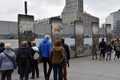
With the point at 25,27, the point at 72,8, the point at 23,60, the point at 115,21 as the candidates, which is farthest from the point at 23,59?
the point at 115,21

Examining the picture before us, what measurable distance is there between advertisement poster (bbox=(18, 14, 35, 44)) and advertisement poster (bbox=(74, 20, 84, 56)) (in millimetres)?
6829

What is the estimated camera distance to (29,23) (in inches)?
605

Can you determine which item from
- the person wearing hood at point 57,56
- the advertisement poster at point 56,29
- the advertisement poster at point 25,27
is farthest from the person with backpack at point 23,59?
the advertisement poster at point 56,29

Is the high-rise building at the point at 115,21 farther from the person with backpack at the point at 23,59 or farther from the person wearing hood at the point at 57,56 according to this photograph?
the person with backpack at the point at 23,59

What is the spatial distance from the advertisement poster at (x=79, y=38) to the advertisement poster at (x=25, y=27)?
6829mm

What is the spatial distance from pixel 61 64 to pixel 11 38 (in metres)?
A: 6.55

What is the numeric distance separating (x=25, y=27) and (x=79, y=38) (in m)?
8.04

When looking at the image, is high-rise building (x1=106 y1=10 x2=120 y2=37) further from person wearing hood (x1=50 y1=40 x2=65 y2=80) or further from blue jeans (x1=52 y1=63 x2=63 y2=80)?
person wearing hood (x1=50 y1=40 x2=65 y2=80)

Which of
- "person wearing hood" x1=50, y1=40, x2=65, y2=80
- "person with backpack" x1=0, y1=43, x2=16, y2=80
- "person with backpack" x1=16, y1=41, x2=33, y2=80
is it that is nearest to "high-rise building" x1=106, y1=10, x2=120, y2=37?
"person wearing hood" x1=50, y1=40, x2=65, y2=80

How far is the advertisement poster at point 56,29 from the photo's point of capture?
18125 millimetres

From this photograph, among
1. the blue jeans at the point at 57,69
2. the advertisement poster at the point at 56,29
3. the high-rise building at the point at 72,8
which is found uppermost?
the high-rise building at the point at 72,8

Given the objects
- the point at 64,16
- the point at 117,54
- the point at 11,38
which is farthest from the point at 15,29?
the point at 64,16

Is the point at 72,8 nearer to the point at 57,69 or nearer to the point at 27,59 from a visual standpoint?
the point at 57,69

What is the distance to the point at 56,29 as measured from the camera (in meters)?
18.5
